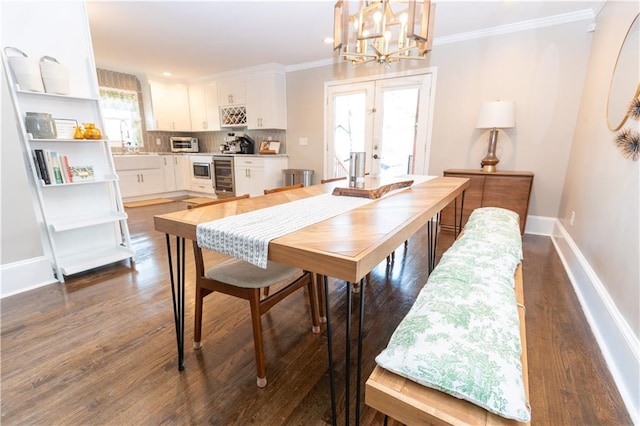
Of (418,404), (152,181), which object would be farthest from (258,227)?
(152,181)

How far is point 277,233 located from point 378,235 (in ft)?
1.06

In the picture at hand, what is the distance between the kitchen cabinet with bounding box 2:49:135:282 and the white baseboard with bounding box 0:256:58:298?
7cm

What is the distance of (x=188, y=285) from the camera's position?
7.36 ft

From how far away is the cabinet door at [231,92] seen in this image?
207 inches

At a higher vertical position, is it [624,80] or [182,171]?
[624,80]

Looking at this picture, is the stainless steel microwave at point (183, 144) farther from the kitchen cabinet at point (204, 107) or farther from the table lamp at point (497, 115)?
the table lamp at point (497, 115)

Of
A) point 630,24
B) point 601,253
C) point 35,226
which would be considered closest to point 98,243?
point 35,226

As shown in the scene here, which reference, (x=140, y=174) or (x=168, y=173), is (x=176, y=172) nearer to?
(x=168, y=173)

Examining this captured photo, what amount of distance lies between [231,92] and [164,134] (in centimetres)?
192

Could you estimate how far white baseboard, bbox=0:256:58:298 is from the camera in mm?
2092

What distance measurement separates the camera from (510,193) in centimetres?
324

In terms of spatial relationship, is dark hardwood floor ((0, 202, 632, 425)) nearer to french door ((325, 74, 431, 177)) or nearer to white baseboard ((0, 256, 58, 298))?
white baseboard ((0, 256, 58, 298))

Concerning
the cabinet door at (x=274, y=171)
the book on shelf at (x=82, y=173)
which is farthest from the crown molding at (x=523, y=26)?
the book on shelf at (x=82, y=173)

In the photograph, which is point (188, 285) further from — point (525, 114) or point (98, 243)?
point (525, 114)
